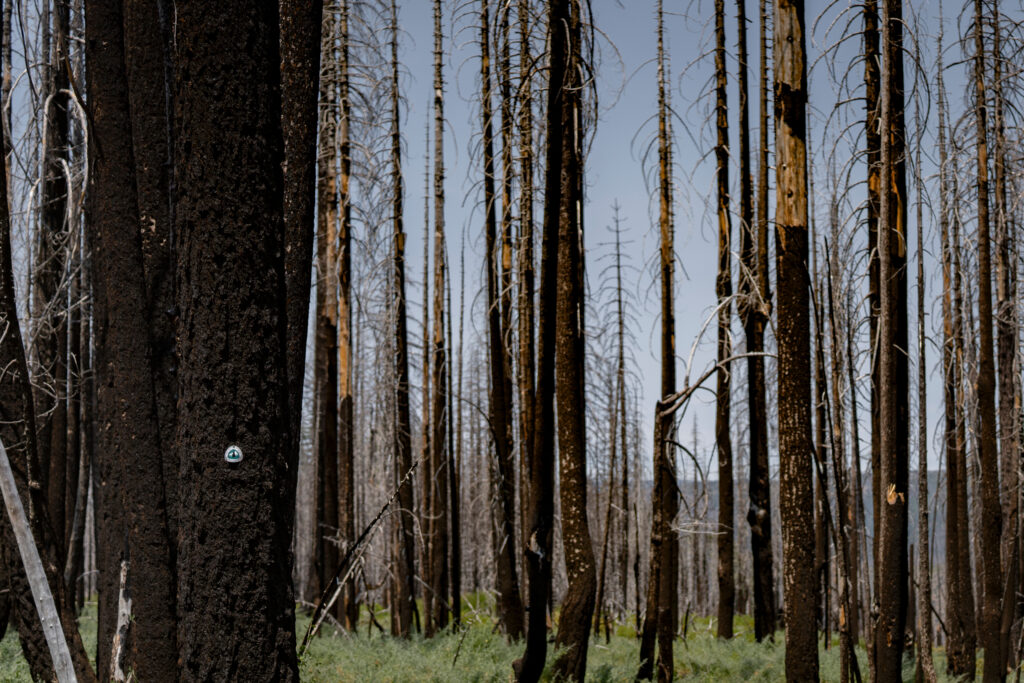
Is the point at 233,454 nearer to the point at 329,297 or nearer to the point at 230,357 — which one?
the point at 230,357

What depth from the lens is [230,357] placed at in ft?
9.73

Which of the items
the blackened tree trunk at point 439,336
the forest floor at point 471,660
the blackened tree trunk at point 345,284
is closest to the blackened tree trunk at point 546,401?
the forest floor at point 471,660

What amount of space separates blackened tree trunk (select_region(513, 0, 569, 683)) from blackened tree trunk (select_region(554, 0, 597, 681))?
326 millimetres

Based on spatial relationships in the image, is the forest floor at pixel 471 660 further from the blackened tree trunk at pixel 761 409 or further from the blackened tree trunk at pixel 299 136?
the blackened tree trunk at pixel 299 136

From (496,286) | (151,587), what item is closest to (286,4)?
(151,587)

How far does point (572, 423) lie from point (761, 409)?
4.95 m

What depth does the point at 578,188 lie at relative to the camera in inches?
276

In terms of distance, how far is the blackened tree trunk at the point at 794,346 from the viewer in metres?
6.14

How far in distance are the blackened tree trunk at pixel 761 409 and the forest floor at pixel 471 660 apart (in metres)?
0.84

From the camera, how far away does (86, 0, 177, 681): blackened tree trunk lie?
437cm

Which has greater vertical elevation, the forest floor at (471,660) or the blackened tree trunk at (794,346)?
Answer: the blackened tree trunk at (794,346)

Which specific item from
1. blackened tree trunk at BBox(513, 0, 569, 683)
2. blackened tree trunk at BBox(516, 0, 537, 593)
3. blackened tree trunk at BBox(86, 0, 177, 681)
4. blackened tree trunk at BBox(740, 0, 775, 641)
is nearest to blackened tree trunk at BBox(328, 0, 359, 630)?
blackened tree trunk at BBox(516, 0, 537, 593)

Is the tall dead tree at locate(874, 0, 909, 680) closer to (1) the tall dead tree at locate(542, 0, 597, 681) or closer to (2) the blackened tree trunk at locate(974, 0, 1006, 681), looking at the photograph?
(1) the tall dead tree at locate(542, 0, 597, 681)

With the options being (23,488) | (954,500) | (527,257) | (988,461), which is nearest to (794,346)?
(527,257)
